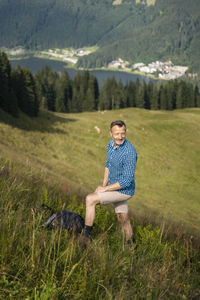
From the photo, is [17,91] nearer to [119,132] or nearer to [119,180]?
[119,132]

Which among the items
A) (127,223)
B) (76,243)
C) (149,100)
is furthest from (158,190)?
(149,100)

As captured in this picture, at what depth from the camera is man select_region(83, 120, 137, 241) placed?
17.1ft

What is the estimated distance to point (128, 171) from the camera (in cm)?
532

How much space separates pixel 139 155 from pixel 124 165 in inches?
1451

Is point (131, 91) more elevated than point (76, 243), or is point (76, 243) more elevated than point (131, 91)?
point (131, 91)

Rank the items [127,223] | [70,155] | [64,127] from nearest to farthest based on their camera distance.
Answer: [127,223], [70,155], [64,127]

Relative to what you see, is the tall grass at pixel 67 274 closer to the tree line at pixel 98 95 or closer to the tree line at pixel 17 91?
the tree line at pixel 17 91

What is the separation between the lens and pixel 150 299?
2820mm

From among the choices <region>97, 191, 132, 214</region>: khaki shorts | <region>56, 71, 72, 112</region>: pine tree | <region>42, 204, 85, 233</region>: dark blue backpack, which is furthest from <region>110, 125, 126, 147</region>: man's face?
<region>56, 71, 72, 112</region>: pine tree

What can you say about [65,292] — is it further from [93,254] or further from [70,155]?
[70,155]

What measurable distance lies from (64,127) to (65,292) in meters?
43.5

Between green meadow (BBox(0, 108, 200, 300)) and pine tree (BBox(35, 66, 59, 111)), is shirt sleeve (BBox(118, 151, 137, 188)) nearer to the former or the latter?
green meadow (BBox(0, 108, 200, 300))

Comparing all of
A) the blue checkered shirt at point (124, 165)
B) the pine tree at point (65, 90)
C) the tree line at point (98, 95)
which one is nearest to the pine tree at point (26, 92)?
the tree line at point (98, 95)

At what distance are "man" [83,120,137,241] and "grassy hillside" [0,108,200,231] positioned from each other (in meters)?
13.1
